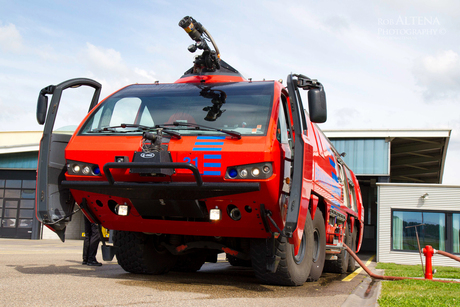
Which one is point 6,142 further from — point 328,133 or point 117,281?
point 117,281

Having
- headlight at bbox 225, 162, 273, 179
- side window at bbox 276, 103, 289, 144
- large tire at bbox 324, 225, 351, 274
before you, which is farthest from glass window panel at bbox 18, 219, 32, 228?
headlight at bbox 225, 162, 273, 179

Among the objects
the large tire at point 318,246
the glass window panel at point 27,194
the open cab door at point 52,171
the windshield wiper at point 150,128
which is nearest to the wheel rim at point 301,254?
the large tire at point 318,246

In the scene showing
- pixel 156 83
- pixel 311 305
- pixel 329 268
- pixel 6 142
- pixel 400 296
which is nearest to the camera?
pixel 311 305

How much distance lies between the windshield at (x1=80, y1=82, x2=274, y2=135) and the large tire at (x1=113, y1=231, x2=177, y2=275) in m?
1.66

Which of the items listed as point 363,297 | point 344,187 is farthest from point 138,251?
point 344,187

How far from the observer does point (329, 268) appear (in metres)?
10.5

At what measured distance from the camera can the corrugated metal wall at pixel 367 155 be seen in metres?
22.6

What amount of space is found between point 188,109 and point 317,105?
1.60m

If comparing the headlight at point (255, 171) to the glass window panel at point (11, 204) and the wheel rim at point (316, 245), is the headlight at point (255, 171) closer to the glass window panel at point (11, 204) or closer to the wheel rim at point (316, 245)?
the wheel rim at point (316, 245)

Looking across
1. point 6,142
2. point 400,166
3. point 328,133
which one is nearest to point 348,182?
point 328,133

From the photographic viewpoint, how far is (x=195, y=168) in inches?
196

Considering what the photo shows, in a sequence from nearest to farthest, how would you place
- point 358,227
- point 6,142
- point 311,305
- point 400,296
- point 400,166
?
point 311,305 → point 400,296 → point 358,227 → point 400,166 → point 6,142

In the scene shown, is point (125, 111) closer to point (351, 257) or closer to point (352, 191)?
point (351, 257)

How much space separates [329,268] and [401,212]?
37.2ft
